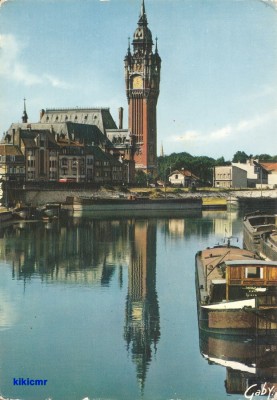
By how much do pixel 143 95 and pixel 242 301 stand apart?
105477mm

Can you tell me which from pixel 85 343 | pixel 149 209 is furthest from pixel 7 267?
pixel 149 209

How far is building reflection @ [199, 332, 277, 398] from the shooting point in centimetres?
1864

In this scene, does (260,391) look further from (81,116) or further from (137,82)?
(137,82)

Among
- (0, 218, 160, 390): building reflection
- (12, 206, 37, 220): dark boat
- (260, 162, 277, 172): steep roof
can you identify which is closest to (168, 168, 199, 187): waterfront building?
(260, 162, 277, 172): steep roof

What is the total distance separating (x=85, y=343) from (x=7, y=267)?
16423 millimetres

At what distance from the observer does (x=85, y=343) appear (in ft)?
72.2

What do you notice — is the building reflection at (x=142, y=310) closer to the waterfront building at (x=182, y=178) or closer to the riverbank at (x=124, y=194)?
the riverbank at (x=124, y=194)

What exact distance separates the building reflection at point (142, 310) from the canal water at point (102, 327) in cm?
3

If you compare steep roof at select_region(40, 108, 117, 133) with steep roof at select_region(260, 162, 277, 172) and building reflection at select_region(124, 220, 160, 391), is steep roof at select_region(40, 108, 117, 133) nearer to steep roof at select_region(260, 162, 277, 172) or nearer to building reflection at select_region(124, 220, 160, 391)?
steep roof at select_region(260, 162, 277, 172)

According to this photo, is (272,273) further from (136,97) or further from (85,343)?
(136,97)

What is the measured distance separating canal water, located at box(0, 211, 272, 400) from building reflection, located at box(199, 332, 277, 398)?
141 mm

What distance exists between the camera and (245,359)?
2022 centimetres

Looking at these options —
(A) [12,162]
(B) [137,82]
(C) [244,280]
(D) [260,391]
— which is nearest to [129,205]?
(A) [12,162]

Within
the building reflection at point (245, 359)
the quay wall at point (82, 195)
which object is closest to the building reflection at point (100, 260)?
the building reflection at point (245, 359)
